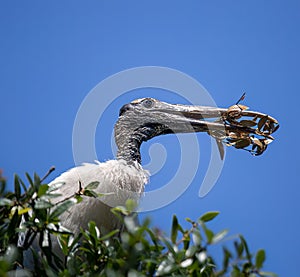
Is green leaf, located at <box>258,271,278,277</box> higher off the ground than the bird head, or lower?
lower

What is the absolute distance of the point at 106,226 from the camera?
378 centimetres

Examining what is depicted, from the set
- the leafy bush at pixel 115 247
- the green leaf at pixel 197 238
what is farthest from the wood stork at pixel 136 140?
the green leaf at pixel 197 238

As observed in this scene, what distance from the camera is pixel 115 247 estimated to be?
237cm

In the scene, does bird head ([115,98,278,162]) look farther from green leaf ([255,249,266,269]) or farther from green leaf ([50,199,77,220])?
green leaf ([255,249,266,269])

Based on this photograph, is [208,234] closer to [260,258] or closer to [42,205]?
Answer: [260,258]

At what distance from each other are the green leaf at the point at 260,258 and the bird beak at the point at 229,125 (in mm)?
A: 2503

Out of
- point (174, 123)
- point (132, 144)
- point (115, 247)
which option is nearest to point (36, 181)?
point (115, 247)

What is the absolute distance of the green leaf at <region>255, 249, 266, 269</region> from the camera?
6.55ft

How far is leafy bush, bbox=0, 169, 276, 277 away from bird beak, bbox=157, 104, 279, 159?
85.8 inches

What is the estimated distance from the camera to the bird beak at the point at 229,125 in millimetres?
4500

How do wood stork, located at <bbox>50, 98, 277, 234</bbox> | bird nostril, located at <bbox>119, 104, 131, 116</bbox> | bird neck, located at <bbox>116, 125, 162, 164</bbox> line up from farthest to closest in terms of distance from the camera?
1. bird nostril, located at <bbox>119, 104, 131, 116</bbox>
2. bird neck, located at <bbox>116, 125, 162, 164</bbox>
3. wood stork, located at <bbox>50, 98, 277, 234</bbox>

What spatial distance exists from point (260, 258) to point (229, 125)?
2.66 metres

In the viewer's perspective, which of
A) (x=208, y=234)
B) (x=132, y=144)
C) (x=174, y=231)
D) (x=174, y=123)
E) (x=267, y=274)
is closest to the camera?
(x=208, y=234)

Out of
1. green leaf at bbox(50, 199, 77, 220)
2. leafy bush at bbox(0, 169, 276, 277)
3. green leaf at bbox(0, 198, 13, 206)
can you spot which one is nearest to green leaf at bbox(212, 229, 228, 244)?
leafy bush at bbox(0, 169, 276, 277)
